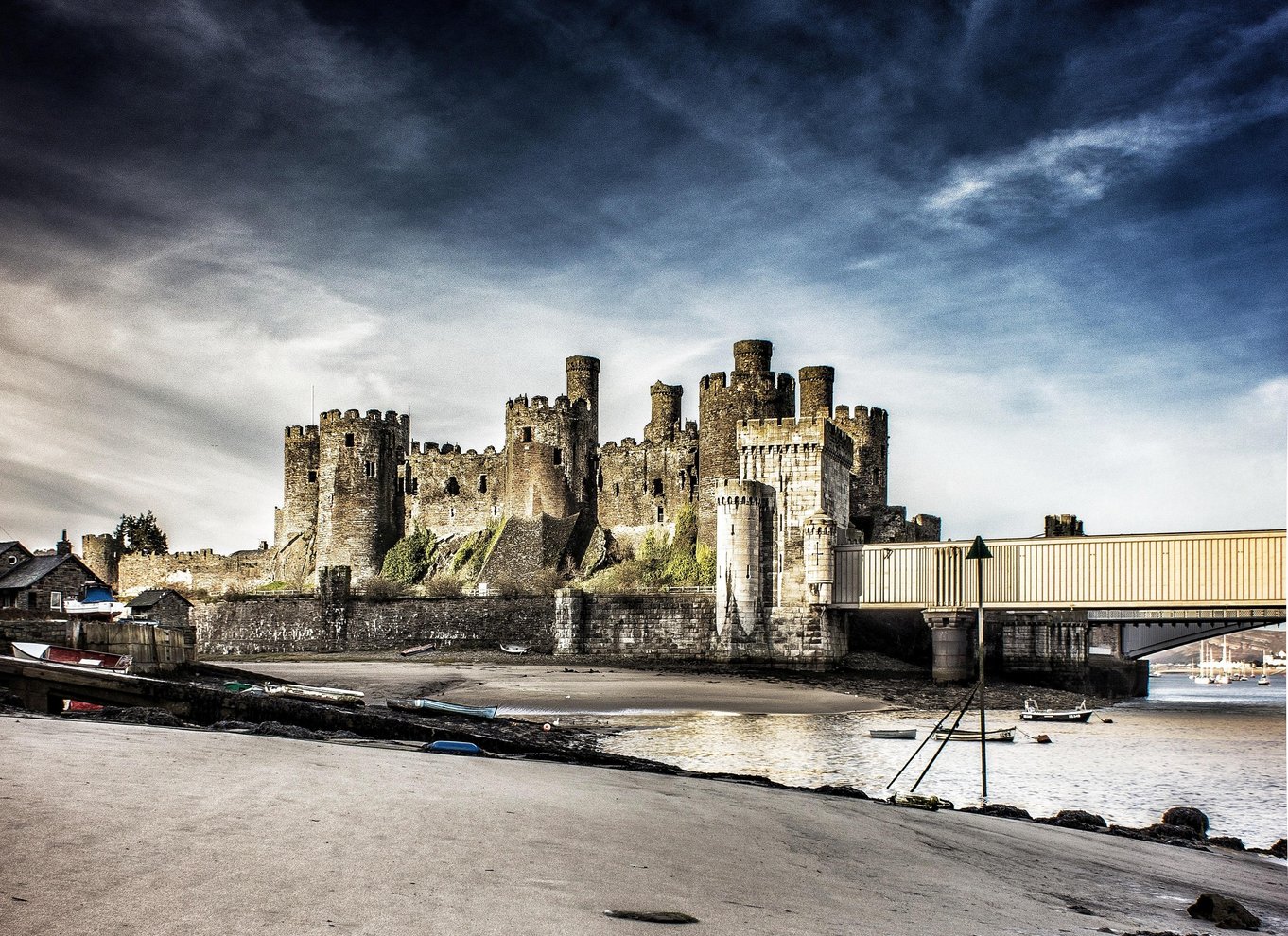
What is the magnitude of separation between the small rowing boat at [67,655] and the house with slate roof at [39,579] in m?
20.1

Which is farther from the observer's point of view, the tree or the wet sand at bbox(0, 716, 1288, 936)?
the tree

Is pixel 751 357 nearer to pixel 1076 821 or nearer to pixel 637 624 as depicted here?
pixel 637 624

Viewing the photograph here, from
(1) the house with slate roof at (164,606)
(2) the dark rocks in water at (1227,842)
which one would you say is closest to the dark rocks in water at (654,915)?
(2) the dark rocks in water at (1227,842)

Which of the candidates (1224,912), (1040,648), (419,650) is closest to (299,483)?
(419,650)

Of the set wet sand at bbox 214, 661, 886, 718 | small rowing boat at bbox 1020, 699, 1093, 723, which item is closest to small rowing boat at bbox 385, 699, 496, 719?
Result: wet sand at bbox 214, 661, 886, 718

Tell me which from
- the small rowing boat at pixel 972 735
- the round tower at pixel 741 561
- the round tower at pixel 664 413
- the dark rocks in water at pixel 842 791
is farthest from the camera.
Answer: the round tower at pixel 664 413

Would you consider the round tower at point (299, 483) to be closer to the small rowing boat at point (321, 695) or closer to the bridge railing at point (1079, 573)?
the bridge railing at point (1079, 573)

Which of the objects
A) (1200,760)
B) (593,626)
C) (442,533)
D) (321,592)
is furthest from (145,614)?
(1200,760)

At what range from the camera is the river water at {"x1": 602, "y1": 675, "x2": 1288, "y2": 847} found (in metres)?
14.4

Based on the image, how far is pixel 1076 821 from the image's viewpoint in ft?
37.9

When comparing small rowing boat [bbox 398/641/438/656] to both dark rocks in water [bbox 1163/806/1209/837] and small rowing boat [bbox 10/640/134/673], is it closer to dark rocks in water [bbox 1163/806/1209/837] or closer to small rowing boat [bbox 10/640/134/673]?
small rowing boat [bbox 10/640/134/673]

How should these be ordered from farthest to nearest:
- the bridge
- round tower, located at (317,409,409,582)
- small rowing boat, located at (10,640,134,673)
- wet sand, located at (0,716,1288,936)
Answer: round tower, located at (317,409,409,582), the bridge, small rowing boat, located at (10,640,134,673), wet sand, located at (0,716,1288,936)

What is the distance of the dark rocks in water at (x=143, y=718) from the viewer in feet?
35.9

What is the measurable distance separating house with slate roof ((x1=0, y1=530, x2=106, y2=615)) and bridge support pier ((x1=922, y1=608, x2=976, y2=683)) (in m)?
27.1
